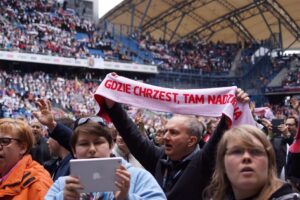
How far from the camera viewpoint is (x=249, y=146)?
258 cm

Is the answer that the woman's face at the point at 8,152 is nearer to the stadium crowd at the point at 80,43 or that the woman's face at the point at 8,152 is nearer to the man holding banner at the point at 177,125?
the man holding banner at the point at 177,125

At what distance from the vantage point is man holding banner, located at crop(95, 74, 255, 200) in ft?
12.7

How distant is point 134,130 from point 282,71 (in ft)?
118

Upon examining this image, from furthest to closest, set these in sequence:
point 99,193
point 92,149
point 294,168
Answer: point 294,168 → point 92,149 → point 99,193

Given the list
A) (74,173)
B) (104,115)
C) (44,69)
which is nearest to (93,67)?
(44,69)

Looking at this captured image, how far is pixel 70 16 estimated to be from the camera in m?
35.1

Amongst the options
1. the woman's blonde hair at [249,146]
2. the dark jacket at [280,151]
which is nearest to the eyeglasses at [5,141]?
the woman's blonde hair at [249,146]

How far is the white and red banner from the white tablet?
2009 millimetres

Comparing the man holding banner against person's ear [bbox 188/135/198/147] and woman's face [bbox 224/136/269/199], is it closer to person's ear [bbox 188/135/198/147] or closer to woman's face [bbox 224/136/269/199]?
person's ear [bbox 188/135/198/147]

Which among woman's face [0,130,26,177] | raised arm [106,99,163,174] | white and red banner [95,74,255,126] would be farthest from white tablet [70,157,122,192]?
white and red banner [95,74,255,126]

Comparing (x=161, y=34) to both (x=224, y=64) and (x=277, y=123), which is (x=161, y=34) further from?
(x=277, y=123)

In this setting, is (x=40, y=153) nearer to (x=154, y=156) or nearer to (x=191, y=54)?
(x=154, y=156)

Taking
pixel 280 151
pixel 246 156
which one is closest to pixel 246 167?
pixel 246 156

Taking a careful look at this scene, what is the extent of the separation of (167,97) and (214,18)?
3624 centimetres
